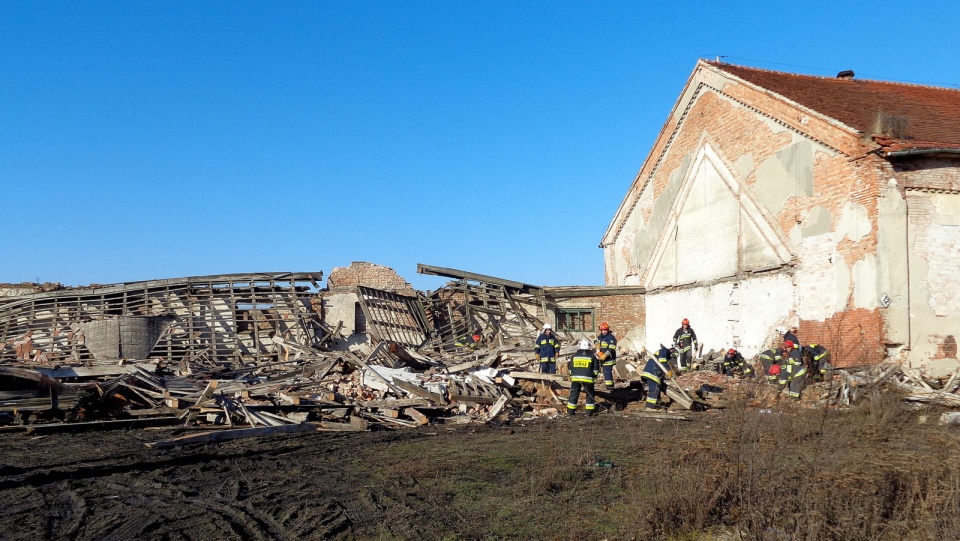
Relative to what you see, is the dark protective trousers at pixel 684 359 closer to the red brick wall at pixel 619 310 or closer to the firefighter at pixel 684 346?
the firefighter at pixel 684 346

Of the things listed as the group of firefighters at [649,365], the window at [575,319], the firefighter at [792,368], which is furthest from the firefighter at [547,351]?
the window at [575,319]

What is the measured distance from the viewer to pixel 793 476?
232 inches

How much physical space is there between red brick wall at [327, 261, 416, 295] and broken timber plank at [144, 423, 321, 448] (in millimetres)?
13735

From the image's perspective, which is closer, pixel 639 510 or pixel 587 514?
pixel 639 510

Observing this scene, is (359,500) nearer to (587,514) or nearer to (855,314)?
(587,514)

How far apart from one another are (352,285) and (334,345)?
2.34 meters

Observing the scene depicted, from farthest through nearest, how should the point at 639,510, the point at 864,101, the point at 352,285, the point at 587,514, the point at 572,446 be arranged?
the point at 352,285 < the point at 864,101 < the point at 572,446 < the point at 587,514 < the point at 639,510

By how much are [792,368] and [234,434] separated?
1025 cm

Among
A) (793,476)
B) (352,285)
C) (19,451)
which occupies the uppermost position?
(352,285)

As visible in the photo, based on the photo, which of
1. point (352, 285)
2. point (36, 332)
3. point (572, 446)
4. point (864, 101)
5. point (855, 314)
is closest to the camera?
point (572, 446)

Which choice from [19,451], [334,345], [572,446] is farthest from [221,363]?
[572,446]

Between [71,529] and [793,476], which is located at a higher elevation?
[793,476]

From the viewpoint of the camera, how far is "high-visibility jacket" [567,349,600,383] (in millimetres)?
13242

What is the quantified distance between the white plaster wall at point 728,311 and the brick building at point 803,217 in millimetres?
44
